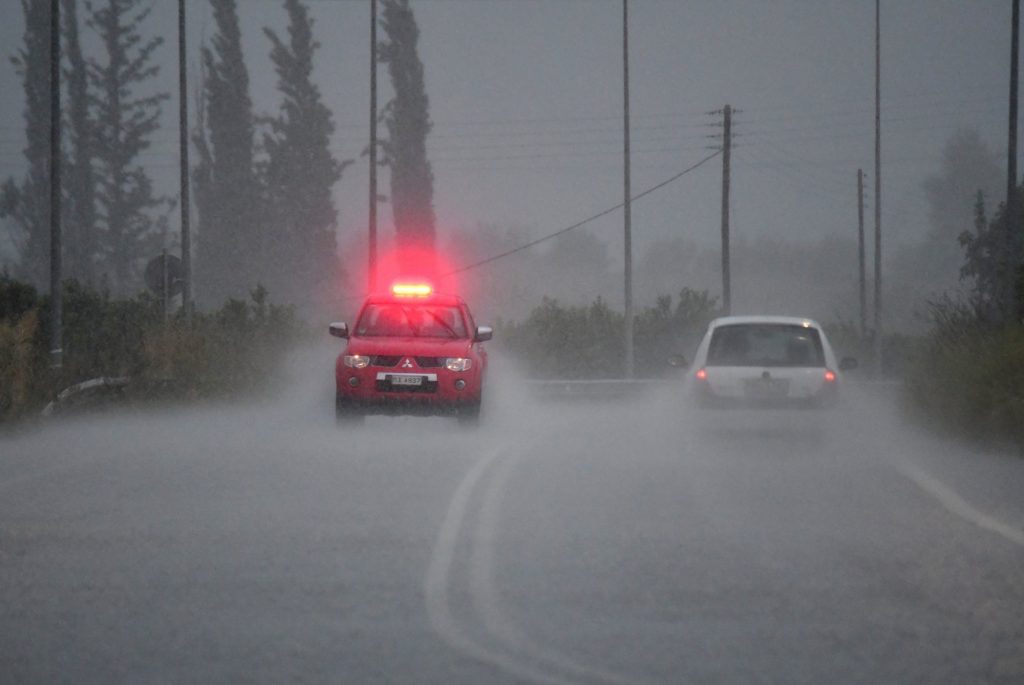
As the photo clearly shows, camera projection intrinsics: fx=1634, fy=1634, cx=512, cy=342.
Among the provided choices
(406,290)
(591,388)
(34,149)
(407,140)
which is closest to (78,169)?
(34,149)

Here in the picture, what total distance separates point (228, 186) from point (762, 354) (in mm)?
60244

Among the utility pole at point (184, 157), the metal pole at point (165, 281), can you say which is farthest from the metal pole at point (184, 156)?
the metal pole at point (165, 281)

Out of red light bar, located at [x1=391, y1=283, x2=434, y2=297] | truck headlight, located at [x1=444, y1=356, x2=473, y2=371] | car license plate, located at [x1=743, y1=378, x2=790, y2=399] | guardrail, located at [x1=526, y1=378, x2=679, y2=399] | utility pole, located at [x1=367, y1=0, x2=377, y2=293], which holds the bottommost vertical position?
guardrail, located at [x1=526, y1=378, x2=679, y2=399]

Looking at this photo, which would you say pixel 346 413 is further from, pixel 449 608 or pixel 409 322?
pixel 449 608

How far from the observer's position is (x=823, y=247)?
165 m

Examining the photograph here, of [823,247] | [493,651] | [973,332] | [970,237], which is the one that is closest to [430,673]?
[493,651]

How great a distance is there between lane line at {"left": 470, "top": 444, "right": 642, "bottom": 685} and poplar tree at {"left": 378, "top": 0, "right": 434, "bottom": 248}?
60226mm

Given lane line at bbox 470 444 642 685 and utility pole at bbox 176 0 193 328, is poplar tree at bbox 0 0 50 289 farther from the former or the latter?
lane line at bbox 470 444 642 685

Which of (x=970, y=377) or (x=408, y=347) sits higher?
(x=408, y=347)

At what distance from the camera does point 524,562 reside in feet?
33.5

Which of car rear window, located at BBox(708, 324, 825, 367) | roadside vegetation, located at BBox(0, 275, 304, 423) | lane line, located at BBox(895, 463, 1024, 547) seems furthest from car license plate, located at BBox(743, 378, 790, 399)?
roadside vegetation, located at BBox(0, 275, 304, 423)

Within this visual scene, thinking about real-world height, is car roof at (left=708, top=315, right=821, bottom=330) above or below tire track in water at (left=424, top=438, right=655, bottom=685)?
above

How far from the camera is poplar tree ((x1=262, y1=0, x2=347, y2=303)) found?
77.0 metres

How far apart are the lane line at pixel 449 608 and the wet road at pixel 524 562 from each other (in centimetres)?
2
